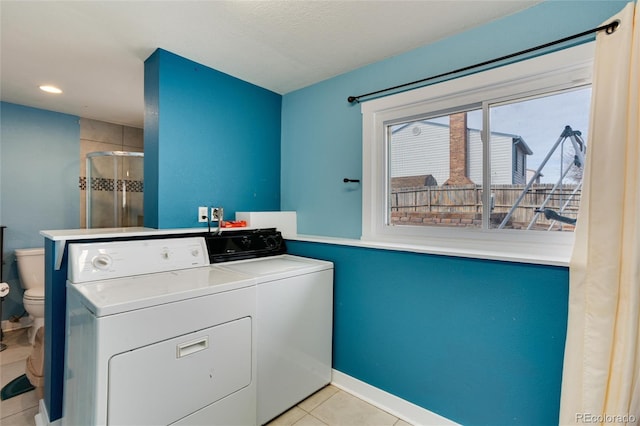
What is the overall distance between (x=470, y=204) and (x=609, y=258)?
27.2 inches

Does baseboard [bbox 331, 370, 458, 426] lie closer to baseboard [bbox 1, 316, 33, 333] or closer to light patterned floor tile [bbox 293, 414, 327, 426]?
light patterned floor tile [bbox 293, 414, 327, 426]

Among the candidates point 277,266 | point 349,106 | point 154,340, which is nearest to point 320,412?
point 277,266

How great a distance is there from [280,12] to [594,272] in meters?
1.83

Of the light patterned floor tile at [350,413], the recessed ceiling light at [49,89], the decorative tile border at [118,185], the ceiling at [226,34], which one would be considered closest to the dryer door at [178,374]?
the light patterned floor tile at [350,413]

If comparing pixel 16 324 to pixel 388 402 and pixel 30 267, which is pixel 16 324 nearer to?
pixel 30 267

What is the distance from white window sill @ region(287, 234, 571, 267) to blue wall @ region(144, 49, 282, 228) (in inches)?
39.4

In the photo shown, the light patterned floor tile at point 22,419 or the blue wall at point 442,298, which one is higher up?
the blue wall at point 442,298

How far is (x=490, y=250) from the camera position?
5.34ft

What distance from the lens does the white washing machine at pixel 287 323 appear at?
1654 millimetres

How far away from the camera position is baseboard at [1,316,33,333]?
2.91m

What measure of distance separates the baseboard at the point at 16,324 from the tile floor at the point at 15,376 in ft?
0.15

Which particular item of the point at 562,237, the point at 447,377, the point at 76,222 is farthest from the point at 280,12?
the point at 76,222

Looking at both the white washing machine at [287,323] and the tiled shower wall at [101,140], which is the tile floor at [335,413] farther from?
the tiled shower wall at [101,140]

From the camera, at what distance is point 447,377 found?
164cm
